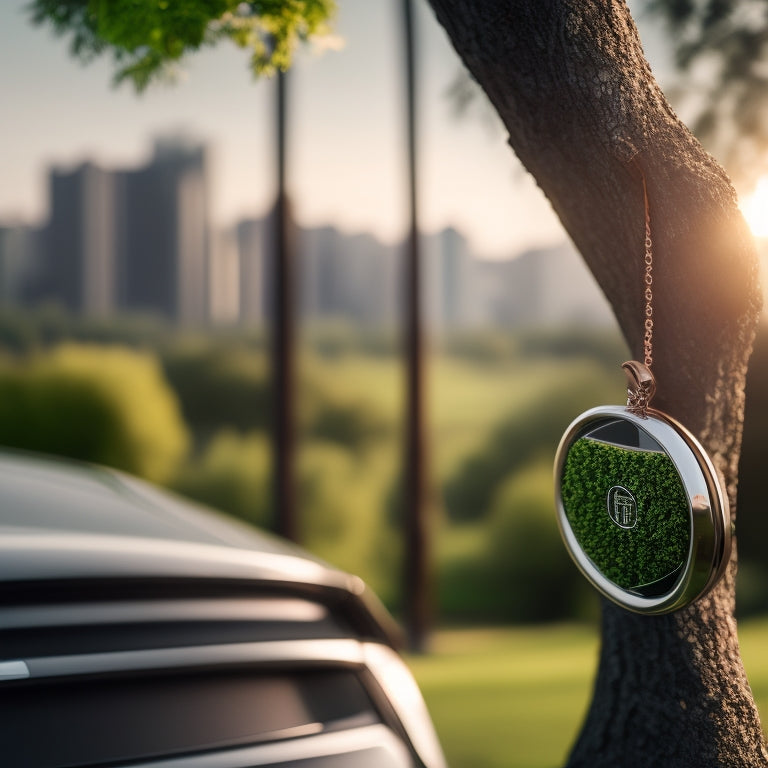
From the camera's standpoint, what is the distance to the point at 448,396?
25.6 ft

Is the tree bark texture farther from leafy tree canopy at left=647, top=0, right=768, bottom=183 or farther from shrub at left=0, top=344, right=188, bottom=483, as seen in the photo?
shrub at left=0, top=344, right=188, bottom=483

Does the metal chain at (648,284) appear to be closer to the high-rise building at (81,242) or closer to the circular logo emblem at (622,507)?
the circular logo emblem at (622,507)

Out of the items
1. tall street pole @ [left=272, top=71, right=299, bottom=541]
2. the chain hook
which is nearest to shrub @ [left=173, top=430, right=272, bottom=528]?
tall street pole @ [left=272, top=71, right=299, bottom=541]

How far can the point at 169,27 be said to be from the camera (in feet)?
7.63

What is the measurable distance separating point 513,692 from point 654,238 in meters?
3.19

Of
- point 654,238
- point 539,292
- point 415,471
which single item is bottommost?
point 415,471

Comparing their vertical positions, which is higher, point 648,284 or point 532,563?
point 648,284

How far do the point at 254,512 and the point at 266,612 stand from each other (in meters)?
6.16

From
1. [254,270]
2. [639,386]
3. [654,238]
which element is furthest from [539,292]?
[639,386]

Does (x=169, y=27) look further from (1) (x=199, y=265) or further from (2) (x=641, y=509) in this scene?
(1) (x=199, y=265)

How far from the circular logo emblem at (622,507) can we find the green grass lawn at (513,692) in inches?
46.2

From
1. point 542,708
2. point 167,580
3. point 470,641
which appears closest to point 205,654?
point 167,580

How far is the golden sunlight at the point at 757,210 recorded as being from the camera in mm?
2371

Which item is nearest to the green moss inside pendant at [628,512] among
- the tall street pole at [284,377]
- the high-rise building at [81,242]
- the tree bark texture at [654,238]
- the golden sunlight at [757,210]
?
the tree bark texture at [654,238]
